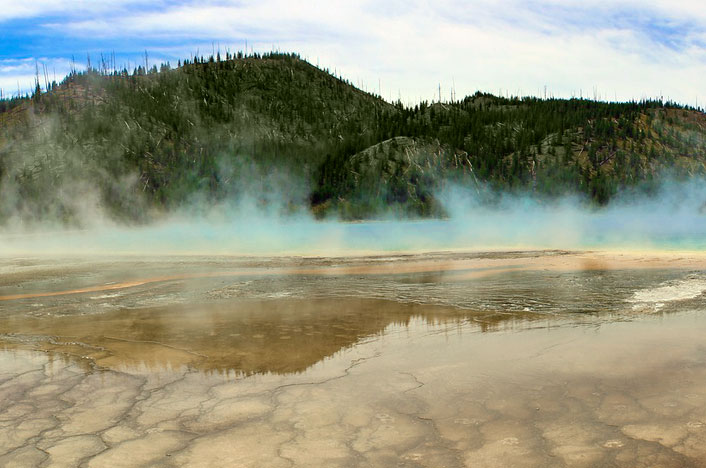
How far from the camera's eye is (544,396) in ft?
24.9

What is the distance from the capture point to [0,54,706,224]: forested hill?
95.4 m

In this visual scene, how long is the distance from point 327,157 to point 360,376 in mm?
102913

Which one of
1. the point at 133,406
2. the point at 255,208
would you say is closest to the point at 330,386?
the point at 133,406

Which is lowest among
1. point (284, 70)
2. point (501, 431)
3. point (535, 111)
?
point (501, 431)

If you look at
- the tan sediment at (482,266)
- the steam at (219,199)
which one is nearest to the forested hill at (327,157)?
the steam at (219,199)

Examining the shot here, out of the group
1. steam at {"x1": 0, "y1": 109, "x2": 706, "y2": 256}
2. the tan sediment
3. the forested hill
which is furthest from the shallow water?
the forested hill

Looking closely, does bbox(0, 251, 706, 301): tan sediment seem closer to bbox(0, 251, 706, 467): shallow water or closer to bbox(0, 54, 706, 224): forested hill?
bbox(0, 251, 706, 467): shallow water

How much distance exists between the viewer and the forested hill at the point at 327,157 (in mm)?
95375

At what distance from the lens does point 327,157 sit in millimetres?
110312

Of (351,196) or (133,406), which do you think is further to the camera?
(351,196)

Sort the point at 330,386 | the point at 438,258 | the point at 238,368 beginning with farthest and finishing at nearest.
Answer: the point at 438,258 < the point at 238,368 < the point at 330,386

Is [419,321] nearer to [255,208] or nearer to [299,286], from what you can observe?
[299,286]

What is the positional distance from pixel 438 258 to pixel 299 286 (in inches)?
384

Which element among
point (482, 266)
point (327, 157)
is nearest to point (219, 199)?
point (327, 157)
